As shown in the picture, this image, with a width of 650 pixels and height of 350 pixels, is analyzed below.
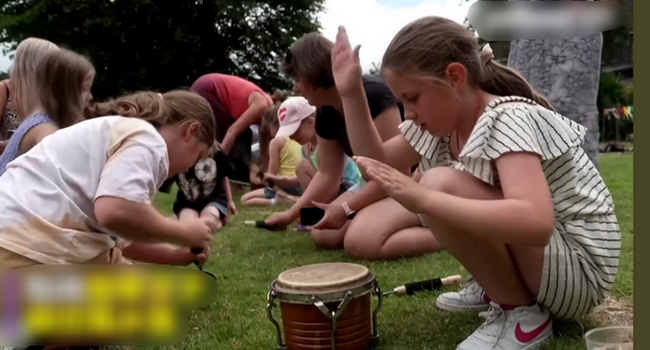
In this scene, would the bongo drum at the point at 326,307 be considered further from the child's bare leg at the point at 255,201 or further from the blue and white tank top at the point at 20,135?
the child's bare leg at the point at 255,201

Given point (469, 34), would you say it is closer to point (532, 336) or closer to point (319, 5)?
point (532, 336)

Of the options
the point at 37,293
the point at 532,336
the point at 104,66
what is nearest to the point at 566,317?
the point at 532,336

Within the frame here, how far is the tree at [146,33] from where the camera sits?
64.7 ft

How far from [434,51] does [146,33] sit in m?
20.1

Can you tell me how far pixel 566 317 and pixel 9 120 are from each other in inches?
113

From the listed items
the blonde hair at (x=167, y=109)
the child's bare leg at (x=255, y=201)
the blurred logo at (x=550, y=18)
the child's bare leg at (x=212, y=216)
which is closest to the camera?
the blurred logo at (x=550, y=18)

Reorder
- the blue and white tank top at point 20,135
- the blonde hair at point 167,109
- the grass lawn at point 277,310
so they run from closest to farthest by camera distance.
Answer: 1. the grass lawn at point 277,310
2. the blonde hair at point 167,109
3. the blue and white tank top at point 20,135

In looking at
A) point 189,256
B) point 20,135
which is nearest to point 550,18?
point 189,256

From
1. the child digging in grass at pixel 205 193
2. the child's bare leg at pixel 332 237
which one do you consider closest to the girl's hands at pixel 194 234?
the child's bare leg at pixel 332 237

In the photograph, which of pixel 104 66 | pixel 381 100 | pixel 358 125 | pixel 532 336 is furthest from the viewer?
pixel 104 66

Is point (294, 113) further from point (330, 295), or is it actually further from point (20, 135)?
point (330, 295)

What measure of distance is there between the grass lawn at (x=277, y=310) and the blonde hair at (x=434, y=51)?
77 centimetres

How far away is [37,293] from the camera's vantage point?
144 cm

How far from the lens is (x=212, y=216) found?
426cm
